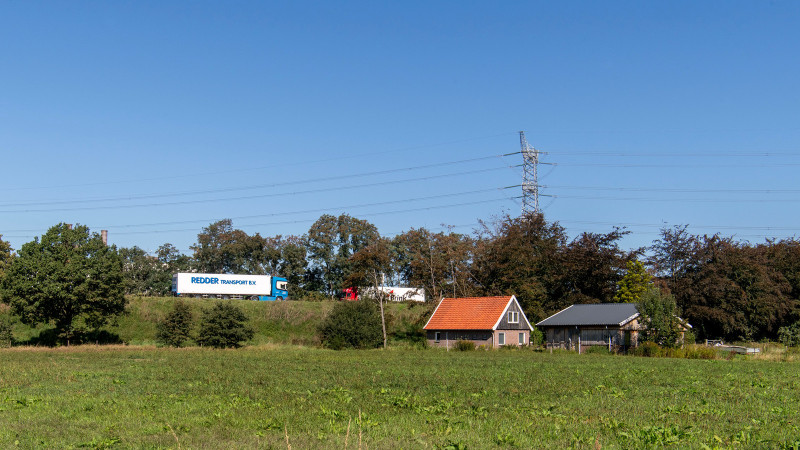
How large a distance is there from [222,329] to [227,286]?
35666 mm

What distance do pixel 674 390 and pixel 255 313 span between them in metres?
61.8

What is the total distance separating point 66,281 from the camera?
2314 inches

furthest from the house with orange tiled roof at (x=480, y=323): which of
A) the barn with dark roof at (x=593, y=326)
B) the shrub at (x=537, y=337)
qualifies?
the barn with dark roof at (x=593, y=326)

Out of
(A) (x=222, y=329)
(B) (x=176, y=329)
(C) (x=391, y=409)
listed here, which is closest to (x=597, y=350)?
(A) (x=222, y=329)

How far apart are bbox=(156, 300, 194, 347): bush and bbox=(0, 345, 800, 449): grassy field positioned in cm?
2828

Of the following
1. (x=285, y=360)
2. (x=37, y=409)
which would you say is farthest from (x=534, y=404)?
(x=285, y=360)

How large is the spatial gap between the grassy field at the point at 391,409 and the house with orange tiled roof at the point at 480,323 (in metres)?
34.1

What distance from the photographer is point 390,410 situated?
62.4 feet

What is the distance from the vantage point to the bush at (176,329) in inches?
2424

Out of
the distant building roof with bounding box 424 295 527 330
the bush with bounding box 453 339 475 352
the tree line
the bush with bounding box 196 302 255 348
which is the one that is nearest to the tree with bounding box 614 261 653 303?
the tree line

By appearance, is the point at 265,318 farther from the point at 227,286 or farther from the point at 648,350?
the point at 648,350

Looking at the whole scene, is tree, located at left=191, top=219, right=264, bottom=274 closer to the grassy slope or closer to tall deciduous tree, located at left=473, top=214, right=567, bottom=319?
the grassy slope

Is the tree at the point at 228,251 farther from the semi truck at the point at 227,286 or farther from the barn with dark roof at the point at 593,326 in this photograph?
the barn with dark roof at the point at 593,326

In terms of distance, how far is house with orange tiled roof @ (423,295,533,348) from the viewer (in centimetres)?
6712
